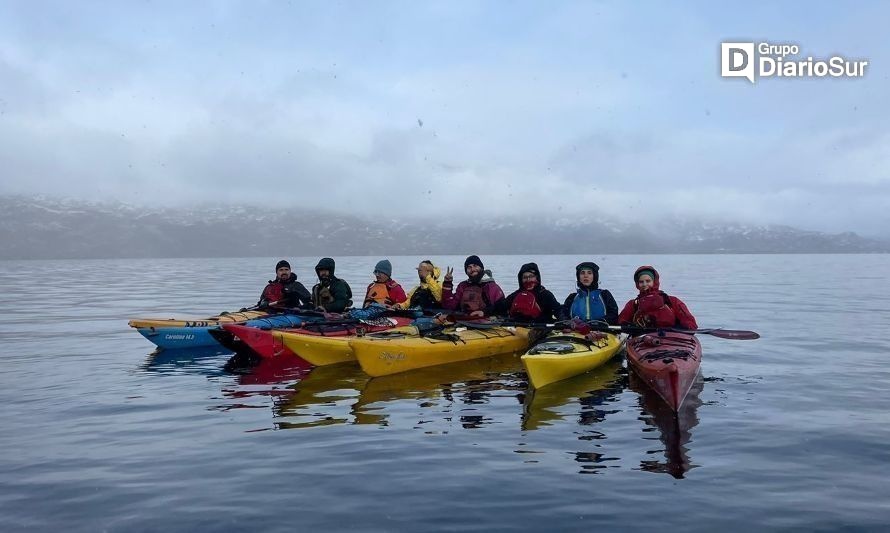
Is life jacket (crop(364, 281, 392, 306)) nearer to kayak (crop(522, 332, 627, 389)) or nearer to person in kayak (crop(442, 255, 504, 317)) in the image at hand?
person in kayak (crop(442, 255, 504, 317))

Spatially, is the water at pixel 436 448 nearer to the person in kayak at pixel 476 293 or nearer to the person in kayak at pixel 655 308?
the person in kayak at pixel 655 308

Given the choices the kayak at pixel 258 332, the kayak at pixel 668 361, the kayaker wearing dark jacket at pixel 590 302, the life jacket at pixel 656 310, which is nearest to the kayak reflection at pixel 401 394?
the kayak at pixel 258 332

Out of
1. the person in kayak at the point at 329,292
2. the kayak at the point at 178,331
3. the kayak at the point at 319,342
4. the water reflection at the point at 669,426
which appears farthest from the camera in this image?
the person in kayak at the point at 329,292

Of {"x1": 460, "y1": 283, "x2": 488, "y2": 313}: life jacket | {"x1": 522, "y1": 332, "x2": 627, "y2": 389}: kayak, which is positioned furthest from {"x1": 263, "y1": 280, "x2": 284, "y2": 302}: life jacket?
{"x1": 522, "y1": 332, "x2": 627, "y2": 389}: kayak

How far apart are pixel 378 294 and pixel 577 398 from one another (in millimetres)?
8905

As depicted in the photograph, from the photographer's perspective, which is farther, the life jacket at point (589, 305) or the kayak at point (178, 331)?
the kayak at point (178, 331)

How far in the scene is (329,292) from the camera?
61.4ft

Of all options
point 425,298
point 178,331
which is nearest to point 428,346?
point 425,298

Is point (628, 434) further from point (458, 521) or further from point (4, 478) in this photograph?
point (4, 478)

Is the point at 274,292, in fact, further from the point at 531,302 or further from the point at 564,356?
the point at 564,356

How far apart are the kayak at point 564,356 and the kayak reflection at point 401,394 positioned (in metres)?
0.59

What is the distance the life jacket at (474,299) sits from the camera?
1750 cm

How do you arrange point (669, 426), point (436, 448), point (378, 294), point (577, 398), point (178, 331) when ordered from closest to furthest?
point (436, 448), point (669, 426), point (577, 398), point (178, 331), point (378, 294)

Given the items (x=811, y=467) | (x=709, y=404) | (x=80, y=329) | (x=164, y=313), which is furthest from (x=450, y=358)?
(x=164, y=313)
